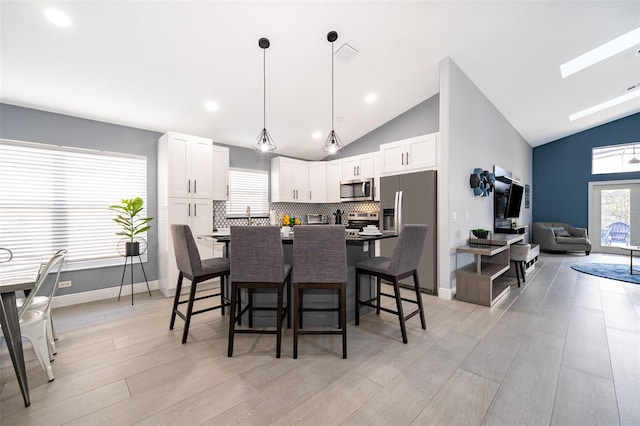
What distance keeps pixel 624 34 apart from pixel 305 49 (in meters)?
4.23

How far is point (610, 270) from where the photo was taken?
194 inches

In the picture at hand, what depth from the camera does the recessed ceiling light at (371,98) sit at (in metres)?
4.20

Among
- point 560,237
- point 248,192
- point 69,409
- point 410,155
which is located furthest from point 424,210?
point 560,237

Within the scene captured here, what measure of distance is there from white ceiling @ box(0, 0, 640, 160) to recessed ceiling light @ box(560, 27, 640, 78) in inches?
5.8

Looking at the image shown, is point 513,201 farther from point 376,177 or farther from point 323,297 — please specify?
point 323,297

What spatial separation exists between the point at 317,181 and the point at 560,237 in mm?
6659

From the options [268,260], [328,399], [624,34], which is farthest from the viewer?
[624,34]

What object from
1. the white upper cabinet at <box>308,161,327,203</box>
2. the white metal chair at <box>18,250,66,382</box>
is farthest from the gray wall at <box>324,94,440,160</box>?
the white metal chair at <box>18,250,66,382</box>

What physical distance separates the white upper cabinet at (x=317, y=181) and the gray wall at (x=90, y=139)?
110 inches

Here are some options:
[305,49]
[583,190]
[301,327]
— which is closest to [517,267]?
[301,327]

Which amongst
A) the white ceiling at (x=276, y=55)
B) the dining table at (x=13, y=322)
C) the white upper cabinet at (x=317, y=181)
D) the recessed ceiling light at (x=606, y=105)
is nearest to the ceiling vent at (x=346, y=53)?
the white ceiling at (x=276, y=55)

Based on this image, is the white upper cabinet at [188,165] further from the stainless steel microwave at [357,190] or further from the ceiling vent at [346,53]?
the stainless steel microwave at [357,190]

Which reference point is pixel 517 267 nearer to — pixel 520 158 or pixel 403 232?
pixel 403 232

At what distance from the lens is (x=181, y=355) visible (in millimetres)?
2154
